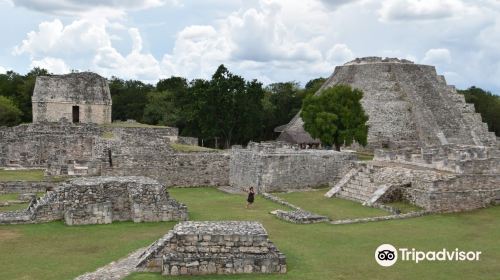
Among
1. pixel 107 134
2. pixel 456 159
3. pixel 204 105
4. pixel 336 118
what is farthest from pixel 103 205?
pixel 204 105

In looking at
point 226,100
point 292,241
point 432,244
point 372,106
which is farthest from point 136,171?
point 372,106

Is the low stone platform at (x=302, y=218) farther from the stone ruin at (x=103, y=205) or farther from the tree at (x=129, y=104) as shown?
the tree at (x=129, y=104)

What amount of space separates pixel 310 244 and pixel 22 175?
52.6ft

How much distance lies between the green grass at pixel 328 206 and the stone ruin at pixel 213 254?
6.08 meters

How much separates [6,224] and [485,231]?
13.0 metres

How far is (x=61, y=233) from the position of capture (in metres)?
14.0

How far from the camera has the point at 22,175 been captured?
23.7 metres

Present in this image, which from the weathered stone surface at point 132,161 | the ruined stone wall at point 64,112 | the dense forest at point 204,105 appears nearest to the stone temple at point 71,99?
the ruined stone wall at point 64,112

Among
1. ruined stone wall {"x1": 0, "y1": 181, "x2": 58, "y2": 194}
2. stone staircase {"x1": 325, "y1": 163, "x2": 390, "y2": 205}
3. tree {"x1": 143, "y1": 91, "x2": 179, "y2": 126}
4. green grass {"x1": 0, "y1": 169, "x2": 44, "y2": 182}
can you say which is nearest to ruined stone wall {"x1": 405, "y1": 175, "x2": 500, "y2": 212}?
stone staircase {"x1": 325, "y1": 163, "x2": 390, "y2": 205}

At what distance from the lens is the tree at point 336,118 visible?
1243 inches

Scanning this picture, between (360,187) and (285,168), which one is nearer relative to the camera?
(360,187)

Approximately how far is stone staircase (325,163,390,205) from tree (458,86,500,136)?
1856 inches

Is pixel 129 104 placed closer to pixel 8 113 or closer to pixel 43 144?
pixel 8 113

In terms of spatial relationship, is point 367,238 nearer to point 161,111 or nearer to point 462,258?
point 462,258
